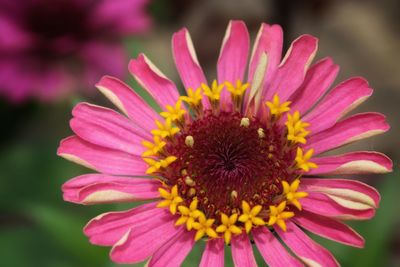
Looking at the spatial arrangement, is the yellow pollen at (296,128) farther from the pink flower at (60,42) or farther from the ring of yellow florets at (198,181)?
the pink flower at (60,42)

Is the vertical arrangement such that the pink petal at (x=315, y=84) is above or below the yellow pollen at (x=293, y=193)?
above

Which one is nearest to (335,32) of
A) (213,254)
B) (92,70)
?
(92,70)

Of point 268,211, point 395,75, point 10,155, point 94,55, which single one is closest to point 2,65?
point 94,55

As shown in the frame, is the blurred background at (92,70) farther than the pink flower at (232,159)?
Yes

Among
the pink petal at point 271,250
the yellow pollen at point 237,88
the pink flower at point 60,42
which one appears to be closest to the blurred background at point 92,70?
the pink flower at point 60,42

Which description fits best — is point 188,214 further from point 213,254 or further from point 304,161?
point 304,161

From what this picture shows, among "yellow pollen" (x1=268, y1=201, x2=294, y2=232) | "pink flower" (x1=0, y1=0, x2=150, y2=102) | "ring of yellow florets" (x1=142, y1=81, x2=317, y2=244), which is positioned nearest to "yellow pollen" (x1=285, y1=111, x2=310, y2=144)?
"ring of yellow florets" (x1=142, y1=81, x2=317, y2=244)
